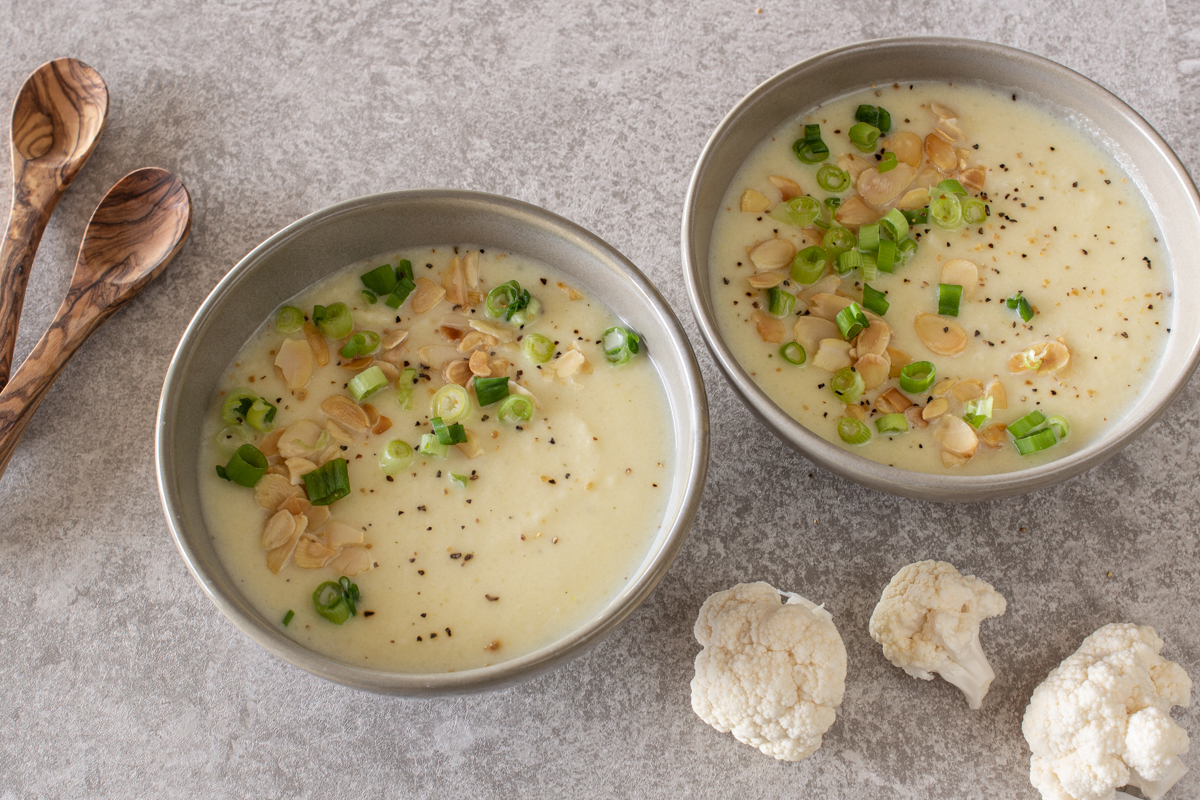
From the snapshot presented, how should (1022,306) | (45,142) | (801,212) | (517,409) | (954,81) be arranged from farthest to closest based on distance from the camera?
1. (45,142)
2. (954,81)
3. (801,212)
4. (1022,306)
5. (517,409)

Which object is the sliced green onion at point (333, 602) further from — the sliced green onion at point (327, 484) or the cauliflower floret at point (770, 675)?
the cauliflower floret at point (770, 675)

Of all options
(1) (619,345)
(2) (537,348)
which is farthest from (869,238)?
(2) (537,348)

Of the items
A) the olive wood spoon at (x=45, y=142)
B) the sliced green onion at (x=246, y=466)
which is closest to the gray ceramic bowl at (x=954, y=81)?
the sliced green onion at (x=246, y=466)

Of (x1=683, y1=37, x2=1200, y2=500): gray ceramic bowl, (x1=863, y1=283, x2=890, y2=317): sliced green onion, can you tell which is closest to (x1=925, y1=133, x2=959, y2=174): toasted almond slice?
(x1=683, y1=37, x2=1200, y2=500): gray ceramic bowl

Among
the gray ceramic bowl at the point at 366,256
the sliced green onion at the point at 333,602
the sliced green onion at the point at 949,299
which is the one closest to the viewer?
the gray ceramic bowl at the point at 366,256

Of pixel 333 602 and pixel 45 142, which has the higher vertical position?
pixel 45 142

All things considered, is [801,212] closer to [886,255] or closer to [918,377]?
[886,255]

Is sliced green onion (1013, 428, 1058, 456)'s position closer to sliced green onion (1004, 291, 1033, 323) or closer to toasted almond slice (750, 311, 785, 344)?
sliced green onion (1004, 291, 1033, 323)
